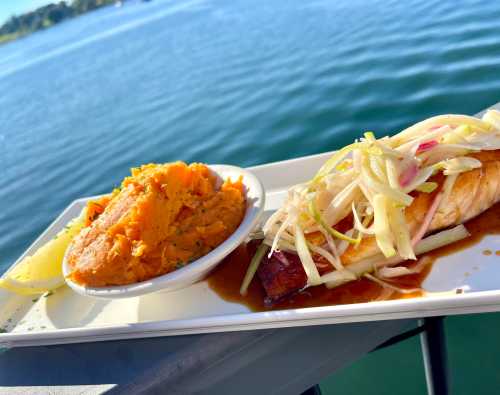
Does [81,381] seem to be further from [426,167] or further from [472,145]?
[472,145]

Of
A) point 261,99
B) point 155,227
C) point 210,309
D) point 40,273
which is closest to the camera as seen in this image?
point 210,309

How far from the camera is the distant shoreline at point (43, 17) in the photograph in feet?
148

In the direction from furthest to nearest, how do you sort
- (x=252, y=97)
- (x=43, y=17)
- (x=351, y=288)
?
(x=43, y=17)
(x=252, y=97)
(x=351, y=288)

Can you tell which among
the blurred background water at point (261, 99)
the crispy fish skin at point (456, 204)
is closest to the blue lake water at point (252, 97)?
the blurred background water at point (261, 99)

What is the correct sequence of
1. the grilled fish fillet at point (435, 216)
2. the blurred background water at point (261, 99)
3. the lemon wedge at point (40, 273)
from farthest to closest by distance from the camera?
the blurred background water at point (261, 99) → the lemon wedge at point (40, 273) → the grilled fish fillet at point (435, 216)

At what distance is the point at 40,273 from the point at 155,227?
2.78ft

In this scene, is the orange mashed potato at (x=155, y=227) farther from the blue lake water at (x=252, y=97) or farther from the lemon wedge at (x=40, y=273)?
the blue lake water at (x=252, y=97)

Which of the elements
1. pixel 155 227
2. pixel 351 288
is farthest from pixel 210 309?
pixel 351 288

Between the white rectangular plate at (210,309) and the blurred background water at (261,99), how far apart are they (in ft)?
3.66

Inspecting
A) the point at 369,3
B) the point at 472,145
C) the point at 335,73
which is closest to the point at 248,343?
the point at 472,145

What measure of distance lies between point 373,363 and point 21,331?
2.02 m

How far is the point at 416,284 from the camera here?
6.44ft

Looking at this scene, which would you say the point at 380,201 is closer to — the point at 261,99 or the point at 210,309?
the point at 210,309

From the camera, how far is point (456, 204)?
7.13 ft
